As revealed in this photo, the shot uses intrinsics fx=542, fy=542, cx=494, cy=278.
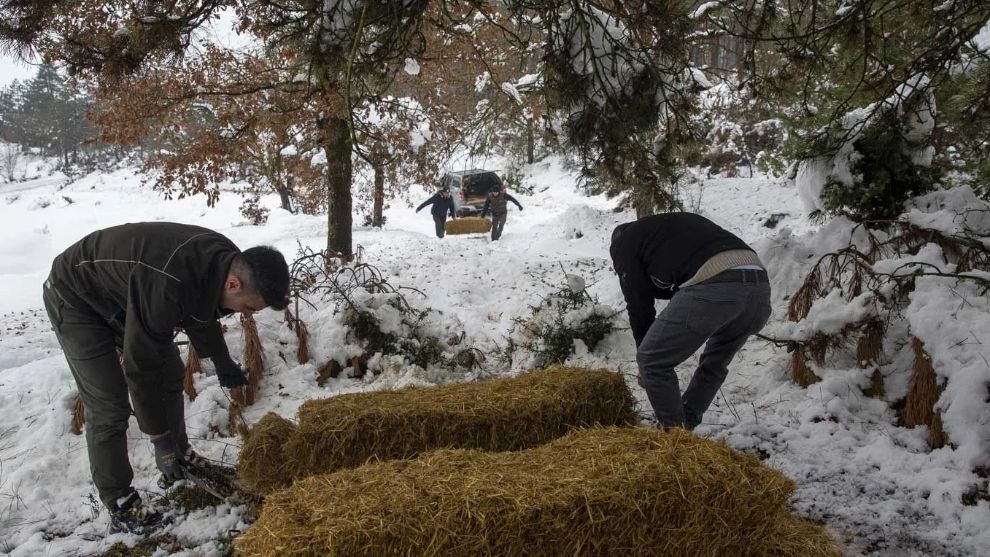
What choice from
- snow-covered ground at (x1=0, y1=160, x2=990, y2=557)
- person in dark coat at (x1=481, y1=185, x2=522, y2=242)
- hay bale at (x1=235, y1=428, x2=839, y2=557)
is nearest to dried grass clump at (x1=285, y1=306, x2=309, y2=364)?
snow-covered ground at (x1=0, y1=160, x2=990, y2=557)

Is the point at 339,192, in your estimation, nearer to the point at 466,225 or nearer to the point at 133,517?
the point at 466,225

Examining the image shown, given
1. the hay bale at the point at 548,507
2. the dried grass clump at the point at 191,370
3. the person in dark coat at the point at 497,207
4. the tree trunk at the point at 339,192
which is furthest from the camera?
the person in dark coat at the point at 497,207

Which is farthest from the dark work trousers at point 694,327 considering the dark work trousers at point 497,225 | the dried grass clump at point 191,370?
the dark work trousers at point 497,225

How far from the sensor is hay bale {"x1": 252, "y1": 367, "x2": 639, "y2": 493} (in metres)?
2.64

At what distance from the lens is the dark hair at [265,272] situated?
248cm

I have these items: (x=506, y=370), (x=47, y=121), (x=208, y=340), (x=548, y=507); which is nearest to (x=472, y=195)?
(x=506, y=370)

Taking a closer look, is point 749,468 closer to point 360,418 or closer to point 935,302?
point 360,418

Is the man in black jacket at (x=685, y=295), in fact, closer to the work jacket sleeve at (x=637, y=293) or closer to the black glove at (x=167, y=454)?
the work jacket sleeve at (x=637, y=293)

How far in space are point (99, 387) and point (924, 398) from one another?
4.35 m

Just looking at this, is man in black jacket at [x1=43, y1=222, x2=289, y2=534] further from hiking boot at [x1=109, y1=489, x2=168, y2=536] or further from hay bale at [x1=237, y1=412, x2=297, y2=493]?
hay bale at [x1=237, y1=412, x2=297, y2=493]

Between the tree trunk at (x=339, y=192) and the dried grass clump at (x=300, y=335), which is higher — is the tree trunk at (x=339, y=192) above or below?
above

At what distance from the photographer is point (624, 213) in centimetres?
1316

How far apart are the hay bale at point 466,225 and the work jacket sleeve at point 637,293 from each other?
31.6 feet

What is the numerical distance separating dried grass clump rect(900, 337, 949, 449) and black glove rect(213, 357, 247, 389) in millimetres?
3876
